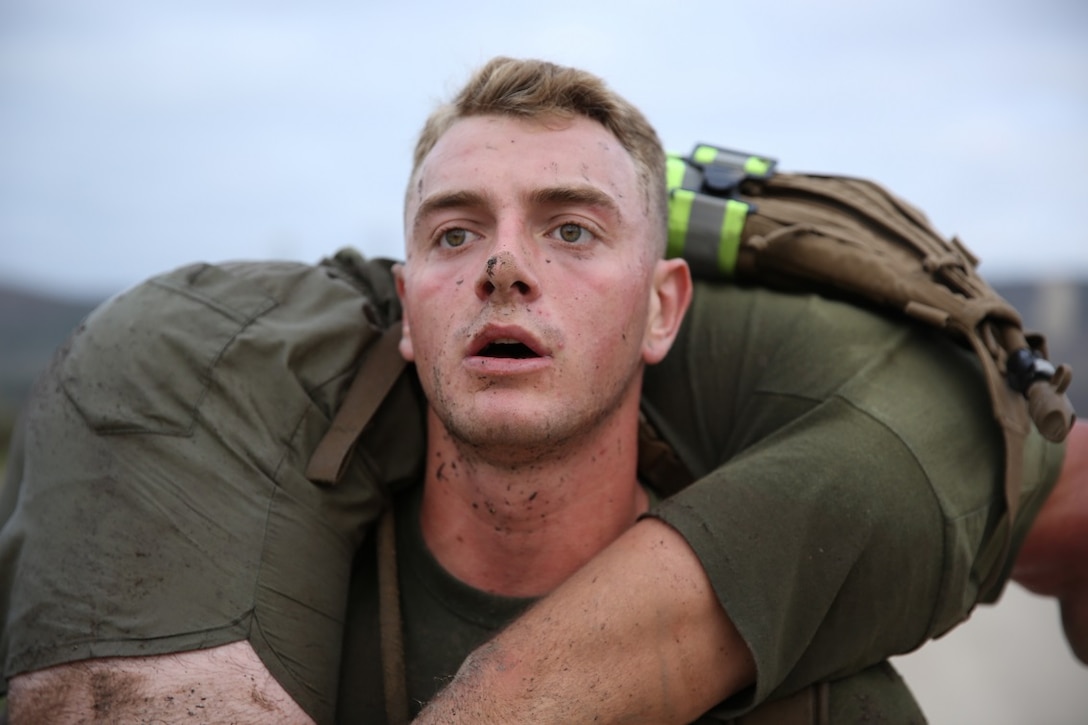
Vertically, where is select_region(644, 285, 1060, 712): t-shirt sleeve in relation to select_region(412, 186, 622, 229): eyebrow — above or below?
below

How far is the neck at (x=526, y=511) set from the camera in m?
3.21

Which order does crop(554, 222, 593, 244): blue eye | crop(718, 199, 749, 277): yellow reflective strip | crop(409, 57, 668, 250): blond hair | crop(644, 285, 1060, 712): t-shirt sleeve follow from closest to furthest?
1. crop(644, 285, 1060, 712): t-shirt sleeve
2. crop(554, 222, 593, 244): blue eye
3. crop(409, 57, 668, 250): blond hair
4. crop(718, 199, 749, 277): yellow reflective strip

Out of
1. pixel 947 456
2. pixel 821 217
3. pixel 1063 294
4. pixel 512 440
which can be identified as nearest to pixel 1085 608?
pixel 947 456

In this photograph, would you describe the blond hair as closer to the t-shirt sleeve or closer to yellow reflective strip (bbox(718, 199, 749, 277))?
yellow reflective strip (bbox(718, 199, 749, 277))

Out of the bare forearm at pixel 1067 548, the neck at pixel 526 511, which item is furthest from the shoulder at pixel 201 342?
the bare forearm at pixel 1067 548

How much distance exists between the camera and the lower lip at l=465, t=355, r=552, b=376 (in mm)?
2891

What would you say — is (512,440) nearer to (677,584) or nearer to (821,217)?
(677,584)

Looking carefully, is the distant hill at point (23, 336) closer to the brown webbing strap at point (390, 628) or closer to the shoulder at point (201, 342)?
the shoulder at point (201, 342)

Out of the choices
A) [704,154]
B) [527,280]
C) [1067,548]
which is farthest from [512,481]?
[1067,548]

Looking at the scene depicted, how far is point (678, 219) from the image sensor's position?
361 cm

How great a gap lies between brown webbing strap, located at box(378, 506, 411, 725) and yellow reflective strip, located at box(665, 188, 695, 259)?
48.5 inches

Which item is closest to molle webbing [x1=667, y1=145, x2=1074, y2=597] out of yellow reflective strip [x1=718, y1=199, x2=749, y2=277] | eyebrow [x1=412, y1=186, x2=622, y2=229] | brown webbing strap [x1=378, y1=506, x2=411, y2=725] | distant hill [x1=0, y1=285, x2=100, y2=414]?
yellow reflective strip [x1=718, y1=199, x2=749, y2=277]

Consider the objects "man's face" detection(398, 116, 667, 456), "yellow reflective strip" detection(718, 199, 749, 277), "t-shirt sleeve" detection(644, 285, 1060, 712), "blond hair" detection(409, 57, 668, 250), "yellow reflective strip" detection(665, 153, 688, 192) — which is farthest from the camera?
"yellow reflective strip" detection(665, 153, 688, 192)

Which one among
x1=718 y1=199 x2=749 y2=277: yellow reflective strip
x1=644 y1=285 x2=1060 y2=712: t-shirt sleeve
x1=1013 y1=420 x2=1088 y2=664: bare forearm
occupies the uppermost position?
x1=718 y1=199 x2=749 y2=277: yellow reflective strip
